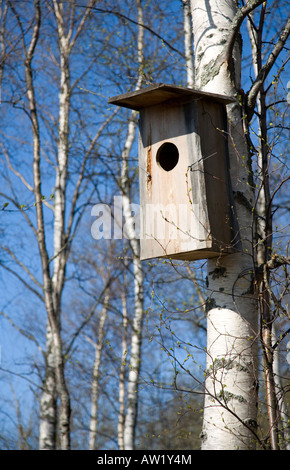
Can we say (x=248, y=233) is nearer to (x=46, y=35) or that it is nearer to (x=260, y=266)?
(x=260, y=266)

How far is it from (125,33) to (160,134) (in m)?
5.93

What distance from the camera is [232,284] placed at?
3.14 m

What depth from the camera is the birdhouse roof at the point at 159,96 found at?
330 centimetres

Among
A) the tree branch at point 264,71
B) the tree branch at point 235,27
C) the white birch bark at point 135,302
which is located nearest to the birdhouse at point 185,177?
the tree branch at point 264,71

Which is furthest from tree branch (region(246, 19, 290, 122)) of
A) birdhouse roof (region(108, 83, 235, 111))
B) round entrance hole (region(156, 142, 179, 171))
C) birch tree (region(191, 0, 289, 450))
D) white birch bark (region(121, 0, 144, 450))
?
white birch bark (region(121, 0, 144, 450))

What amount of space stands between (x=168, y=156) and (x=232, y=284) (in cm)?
95

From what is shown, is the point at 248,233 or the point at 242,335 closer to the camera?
the point at 242,335

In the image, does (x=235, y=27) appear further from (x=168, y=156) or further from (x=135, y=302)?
(x=135, y=302)

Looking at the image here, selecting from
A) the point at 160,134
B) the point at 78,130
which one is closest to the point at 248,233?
the point at 160,134

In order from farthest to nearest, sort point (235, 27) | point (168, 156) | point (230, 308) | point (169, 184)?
1. point (168, 156)
2. point (169, 184)
3. point (235, 27)
4. point (230, 308)

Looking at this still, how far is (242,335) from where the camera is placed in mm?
3086

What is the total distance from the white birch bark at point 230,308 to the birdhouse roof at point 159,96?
132 millimetres

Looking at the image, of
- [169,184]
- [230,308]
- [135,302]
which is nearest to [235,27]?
[169,184]

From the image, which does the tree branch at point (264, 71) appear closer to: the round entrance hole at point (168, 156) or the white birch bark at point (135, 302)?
Answer: the round entrance hole at point (168, 156)
